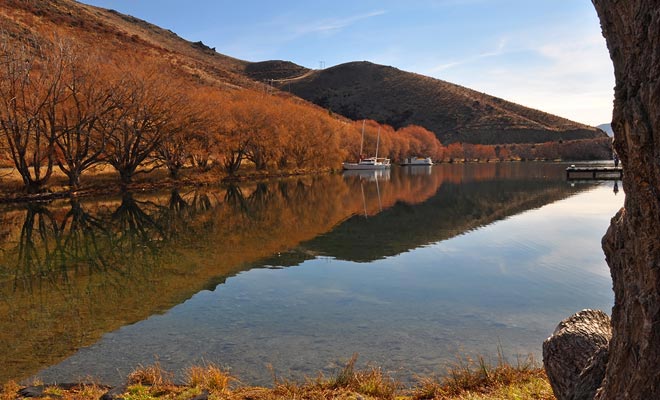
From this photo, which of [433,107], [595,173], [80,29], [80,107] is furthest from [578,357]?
[433,107]

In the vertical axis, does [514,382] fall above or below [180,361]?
above

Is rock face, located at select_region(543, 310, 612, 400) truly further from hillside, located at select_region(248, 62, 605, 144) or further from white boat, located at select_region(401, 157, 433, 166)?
hillside, located at select_region(248, 62, 605, 144)

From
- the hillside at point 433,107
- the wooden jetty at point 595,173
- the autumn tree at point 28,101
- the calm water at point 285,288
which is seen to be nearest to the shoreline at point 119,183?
the autumn tree at point 28,101

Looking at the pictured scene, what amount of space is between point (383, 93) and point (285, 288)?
160378 millimetres

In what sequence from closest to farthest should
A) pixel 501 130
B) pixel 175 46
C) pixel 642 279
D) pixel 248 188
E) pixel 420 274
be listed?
pixel 642 279, pixel 420 274, pixel 248 188, pixel 501 130, pixel 175 46

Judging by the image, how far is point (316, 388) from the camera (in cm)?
689

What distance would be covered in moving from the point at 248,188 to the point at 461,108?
121 metres

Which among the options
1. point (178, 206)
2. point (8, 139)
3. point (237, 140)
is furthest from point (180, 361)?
point (237, 140)

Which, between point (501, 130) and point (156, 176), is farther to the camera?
point (501, 130)

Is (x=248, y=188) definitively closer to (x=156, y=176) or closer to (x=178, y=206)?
(x=156, y=176)

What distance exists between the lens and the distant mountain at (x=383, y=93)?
11675 cm

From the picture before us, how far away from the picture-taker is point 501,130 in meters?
144

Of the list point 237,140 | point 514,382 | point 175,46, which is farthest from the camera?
point 175,46

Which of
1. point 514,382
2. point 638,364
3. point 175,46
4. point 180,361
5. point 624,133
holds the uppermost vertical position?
point 175,46
